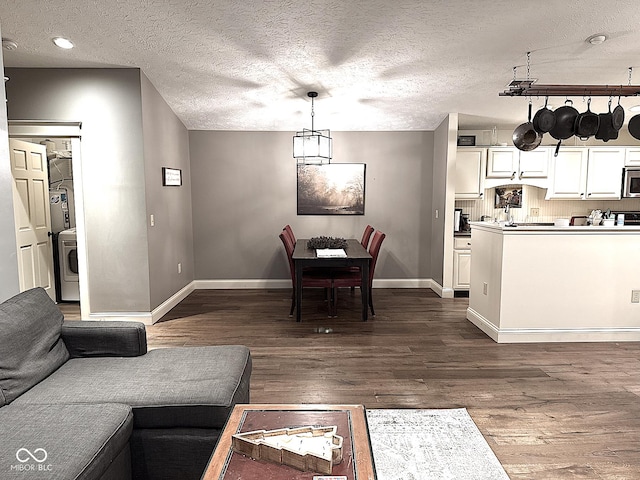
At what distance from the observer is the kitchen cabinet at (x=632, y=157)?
18.1ft

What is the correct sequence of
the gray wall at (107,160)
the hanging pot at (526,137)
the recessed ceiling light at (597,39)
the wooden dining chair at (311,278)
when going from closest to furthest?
the recessed ceiling light at (597,39) → the hanging pot at (526,137) → the gray wall at (107,160) → the wooden dining chair at (311,278)

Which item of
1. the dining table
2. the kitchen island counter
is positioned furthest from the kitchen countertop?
the dining table

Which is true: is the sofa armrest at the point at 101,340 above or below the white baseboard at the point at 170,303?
above

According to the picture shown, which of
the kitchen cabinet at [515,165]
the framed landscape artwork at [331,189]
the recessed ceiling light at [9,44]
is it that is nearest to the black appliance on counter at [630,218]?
the kitchen cabinet at [515,165]

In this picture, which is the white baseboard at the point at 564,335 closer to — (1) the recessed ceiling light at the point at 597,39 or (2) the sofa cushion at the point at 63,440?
(1) the recessed ceiling light at the point at 597,39

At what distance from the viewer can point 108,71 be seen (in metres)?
3.99

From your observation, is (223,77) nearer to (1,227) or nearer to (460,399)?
(1,227)

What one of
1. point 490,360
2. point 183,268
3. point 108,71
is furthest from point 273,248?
point 490,360

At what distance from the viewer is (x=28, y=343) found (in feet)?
6.56

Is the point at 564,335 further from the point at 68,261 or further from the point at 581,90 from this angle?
the point at 68,261

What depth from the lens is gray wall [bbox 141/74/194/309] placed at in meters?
4.27

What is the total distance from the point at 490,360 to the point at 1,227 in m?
3.55

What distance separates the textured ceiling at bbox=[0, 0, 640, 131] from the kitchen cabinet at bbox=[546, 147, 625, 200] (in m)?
0.71

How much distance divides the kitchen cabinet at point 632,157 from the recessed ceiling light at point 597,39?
9.31 feet
